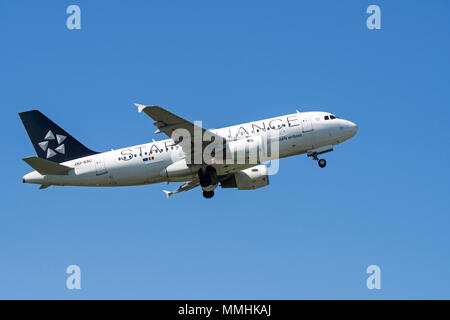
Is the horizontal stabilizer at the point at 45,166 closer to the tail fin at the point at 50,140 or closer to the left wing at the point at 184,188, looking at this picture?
the tail fin at the point at 50,140

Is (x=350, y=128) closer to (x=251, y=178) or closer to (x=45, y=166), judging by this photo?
(x=251, y=178)

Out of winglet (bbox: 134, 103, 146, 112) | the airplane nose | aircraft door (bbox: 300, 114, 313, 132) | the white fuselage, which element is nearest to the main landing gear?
the white fuselage

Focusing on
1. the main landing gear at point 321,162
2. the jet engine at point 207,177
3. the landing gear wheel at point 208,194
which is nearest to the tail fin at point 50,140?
the jet engine at point 207,177

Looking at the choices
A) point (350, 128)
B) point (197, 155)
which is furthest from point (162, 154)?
point (350, 128)

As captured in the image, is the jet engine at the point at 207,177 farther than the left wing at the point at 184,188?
No

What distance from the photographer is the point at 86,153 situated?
4859 centimetres

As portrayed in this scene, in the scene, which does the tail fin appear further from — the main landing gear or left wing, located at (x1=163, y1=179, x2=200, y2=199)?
the main landing gear

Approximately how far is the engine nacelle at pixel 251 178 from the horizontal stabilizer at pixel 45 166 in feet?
42.3

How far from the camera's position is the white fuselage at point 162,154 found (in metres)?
46.6

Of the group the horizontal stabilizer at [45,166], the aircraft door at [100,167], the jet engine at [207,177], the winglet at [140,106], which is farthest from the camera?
the aircraft door at [100,167]

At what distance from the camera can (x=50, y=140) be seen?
49.4 m

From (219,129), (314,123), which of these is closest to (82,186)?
(219,129)

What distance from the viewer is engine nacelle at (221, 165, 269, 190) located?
50531 mm

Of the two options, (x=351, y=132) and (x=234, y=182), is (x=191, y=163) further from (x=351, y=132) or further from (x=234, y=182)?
(x=351, y=132)
